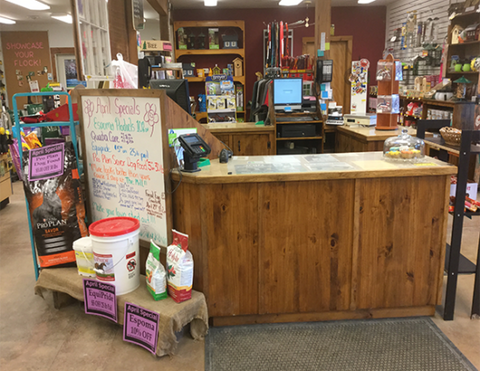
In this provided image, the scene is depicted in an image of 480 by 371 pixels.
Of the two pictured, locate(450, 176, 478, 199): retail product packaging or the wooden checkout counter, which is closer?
the wooden checkout counter

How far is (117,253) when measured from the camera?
93.0 inches

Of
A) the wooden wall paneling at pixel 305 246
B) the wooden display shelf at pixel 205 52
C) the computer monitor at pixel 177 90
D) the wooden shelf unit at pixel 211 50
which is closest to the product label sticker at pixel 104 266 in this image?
the wooden wall paneling at pixel 305 246

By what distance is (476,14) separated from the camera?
585cm

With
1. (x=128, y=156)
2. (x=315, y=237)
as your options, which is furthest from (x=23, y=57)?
(x=315, y=237)

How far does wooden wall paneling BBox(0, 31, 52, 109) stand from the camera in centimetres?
1098

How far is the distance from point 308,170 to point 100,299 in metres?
1.43

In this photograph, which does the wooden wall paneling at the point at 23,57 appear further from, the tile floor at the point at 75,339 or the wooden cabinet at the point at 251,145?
the tile floor at the point at 75,339

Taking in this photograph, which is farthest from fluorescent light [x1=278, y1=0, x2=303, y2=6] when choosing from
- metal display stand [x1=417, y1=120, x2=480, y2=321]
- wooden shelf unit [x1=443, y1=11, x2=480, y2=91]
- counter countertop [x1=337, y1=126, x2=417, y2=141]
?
metal display stand [x1=417, y1=120, x2=480, y2=321]

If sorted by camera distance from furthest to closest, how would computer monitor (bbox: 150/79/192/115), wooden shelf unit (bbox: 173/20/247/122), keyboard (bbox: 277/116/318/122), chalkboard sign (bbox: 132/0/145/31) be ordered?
wooden shelf unit (bbox: 173/20/247/122), chalkboard sign (bbox: 132/0/145/31), keyboard (bbox: 277/116/318/122), computer monitor (bbox: 150/79/192/115)

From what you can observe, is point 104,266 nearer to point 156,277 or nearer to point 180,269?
point 156,277

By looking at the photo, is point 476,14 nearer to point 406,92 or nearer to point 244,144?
point 406,92

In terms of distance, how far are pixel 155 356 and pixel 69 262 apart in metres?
0.95

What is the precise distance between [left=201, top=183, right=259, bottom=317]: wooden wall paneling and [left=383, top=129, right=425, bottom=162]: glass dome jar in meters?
0.95

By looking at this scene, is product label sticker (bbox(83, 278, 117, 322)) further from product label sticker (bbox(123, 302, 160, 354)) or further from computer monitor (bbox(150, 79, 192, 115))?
computer monitor (bbox(150, 79, 192, 115))
